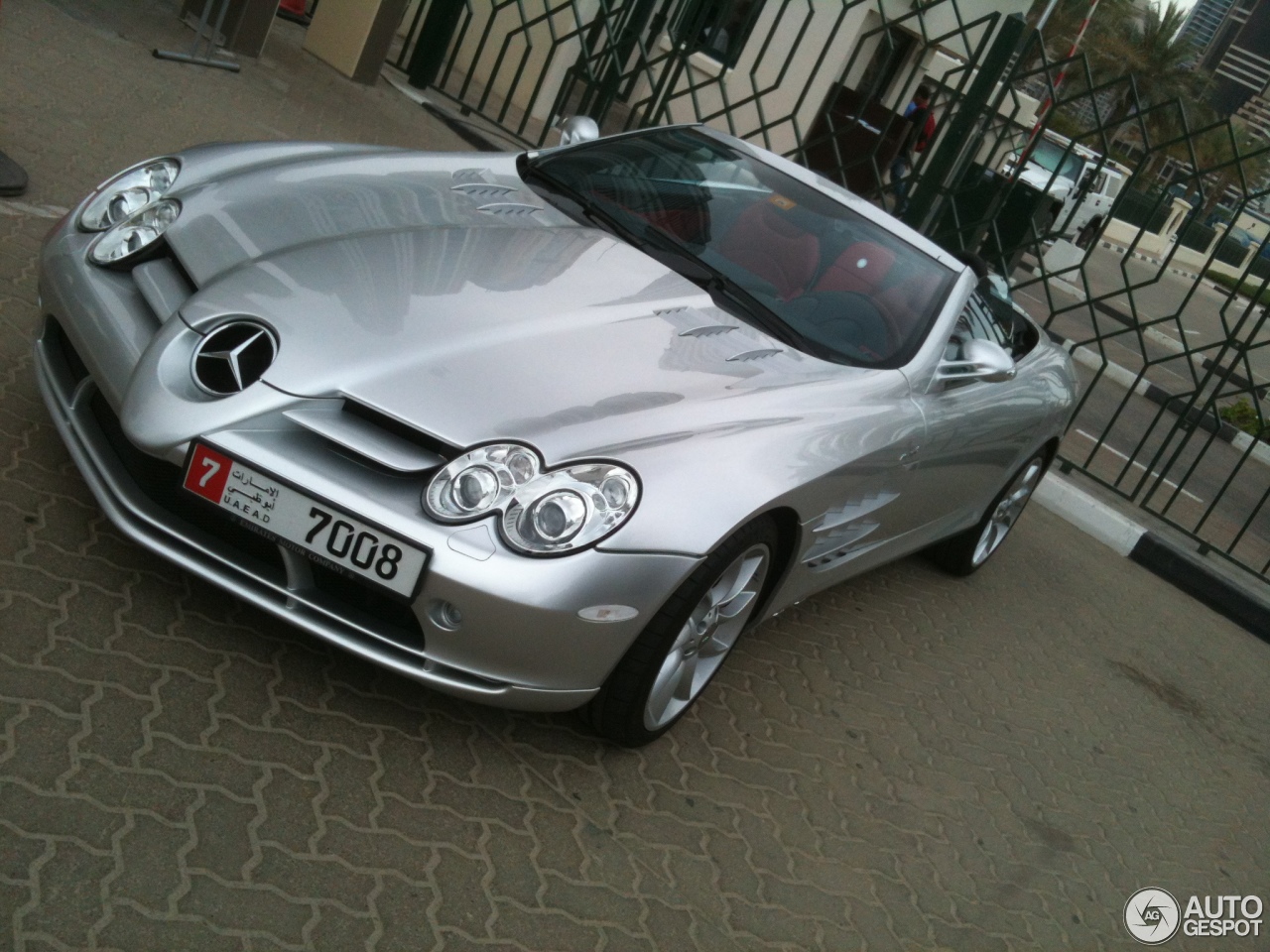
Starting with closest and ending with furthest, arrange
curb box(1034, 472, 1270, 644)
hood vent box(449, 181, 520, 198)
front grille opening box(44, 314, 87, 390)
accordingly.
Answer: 1. front grille opening box(44, 314, 87, 390)
2. hood vent box(449, 181, 520, 198)
3. curb box(1034, 472, 1270, 644)

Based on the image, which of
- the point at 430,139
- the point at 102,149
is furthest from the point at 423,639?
the point at 430,139

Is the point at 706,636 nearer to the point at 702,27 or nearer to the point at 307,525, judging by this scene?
the point at 307,525

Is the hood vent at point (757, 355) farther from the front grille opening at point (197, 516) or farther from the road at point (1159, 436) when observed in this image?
the road at point (1159, 436)

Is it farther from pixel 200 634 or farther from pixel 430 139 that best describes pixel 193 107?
pixel 200 634

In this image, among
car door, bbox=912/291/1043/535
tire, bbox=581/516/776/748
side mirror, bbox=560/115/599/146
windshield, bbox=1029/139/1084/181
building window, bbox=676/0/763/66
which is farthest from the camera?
windshield, bbox=1029/139/1084/181

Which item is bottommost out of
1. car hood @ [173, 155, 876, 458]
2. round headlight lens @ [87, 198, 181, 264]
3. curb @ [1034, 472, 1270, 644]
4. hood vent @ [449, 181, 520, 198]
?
curb @ [1034, 472, 1270, 644]

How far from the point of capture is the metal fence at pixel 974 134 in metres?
8.73

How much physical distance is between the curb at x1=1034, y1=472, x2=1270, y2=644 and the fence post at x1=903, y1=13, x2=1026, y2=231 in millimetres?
2024

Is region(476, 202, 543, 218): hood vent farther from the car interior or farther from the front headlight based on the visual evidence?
the front headlight

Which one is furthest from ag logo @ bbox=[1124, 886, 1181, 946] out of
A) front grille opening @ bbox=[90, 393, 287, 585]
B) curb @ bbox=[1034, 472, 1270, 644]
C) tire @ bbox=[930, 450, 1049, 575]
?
curb @ bbox=[1034, 472, 1270, 644]

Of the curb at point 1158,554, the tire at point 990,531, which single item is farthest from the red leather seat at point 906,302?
the curb at point 1158,554

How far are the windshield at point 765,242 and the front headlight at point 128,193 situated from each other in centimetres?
122

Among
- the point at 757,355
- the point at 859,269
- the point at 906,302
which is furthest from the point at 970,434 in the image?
the point at 757,355

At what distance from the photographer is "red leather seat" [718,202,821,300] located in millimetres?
4488
